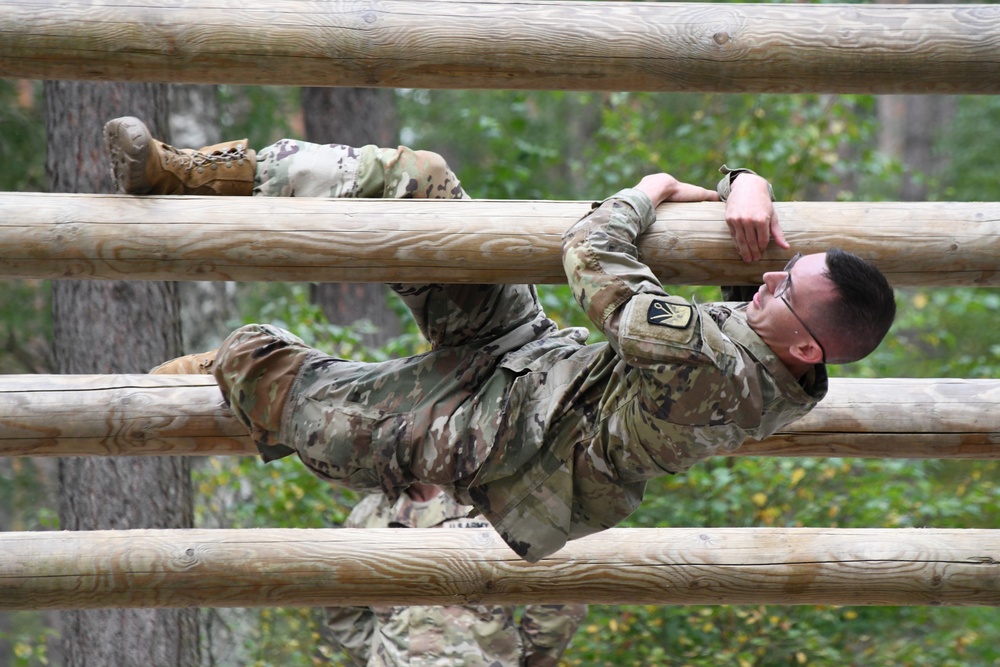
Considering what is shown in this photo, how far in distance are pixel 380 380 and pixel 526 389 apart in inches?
18.0

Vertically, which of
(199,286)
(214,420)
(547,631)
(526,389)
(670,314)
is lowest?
(547,631)

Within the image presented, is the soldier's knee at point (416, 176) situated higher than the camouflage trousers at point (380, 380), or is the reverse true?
the soldier's knee at point (416, 176)

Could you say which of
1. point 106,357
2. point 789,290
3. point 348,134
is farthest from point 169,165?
point 348,134

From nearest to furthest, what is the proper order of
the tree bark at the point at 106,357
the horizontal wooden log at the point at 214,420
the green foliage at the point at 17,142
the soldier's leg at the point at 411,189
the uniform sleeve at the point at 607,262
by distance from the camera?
the uniform sleeve at the point at 607,262 < the soldier's leg at the point at 411,189 < the horizontal wooden log at the point at 214,420 < the tree bark at the point at 106,357 < the green foliage at the point at 17,142

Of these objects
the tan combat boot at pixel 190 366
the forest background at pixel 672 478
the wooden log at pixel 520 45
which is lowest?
the forest background at pixel 672 478

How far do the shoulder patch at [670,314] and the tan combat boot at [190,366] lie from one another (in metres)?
1.70

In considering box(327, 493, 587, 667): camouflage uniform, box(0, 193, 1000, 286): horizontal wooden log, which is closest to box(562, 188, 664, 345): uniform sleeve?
box(0, 193, 1000, 286): horizontal wooden log

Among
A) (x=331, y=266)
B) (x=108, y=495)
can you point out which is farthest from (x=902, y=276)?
(x=108, y=495)

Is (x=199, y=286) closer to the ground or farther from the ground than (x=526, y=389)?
closer to the ground

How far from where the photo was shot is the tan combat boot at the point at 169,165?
3133 millimetres

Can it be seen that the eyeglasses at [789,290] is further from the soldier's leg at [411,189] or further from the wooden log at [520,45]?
the soldier's leg at [411,189]

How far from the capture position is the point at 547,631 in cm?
504

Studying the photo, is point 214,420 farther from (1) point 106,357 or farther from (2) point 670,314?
(1) point 106,357

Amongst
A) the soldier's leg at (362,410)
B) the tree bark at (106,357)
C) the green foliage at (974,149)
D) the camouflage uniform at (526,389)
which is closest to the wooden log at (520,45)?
the camouflage uniform at (526,389)
